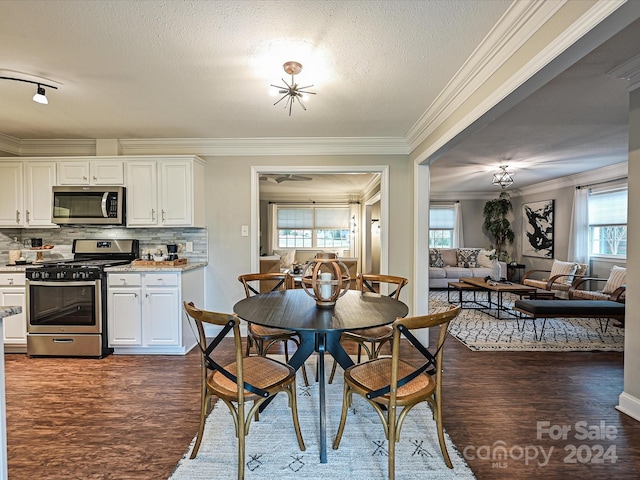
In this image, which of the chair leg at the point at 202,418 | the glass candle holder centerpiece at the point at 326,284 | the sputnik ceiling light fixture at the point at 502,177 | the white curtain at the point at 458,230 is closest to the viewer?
the chair leg at the point at 202,418

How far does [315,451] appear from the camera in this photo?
193 centimetres

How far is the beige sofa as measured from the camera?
24.8ft

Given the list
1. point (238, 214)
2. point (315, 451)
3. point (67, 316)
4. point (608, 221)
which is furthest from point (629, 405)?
point (608, 221)

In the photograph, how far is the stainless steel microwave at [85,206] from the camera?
3713mm

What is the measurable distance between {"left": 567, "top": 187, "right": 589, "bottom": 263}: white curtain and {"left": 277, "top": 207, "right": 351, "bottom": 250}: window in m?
4.99

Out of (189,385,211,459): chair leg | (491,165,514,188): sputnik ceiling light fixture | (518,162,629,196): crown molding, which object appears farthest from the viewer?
(491,165,514,188): sputnik ceiling light fixture

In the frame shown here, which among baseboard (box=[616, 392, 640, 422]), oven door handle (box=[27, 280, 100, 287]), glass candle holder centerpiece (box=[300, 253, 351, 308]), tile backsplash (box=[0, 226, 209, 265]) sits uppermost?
tile backsplash (box=[0, 226, 209, 265])

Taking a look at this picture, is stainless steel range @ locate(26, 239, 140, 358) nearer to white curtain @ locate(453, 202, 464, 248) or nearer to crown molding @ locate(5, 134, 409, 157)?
crown molding @ locate(5, 134, 409, 157)

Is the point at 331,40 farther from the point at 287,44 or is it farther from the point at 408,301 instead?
the point at 408,301

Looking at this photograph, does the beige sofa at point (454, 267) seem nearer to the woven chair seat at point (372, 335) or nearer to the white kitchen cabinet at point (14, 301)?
the woven chair seat at point (372, 335)

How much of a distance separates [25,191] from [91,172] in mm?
765

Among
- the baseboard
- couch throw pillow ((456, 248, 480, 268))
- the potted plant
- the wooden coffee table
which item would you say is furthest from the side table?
the baseboard

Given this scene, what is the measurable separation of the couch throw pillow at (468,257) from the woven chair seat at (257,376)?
23.3 feet

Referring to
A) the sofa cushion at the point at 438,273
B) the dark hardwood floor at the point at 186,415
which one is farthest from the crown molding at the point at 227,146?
the sofa cushion at the point at 438,273
